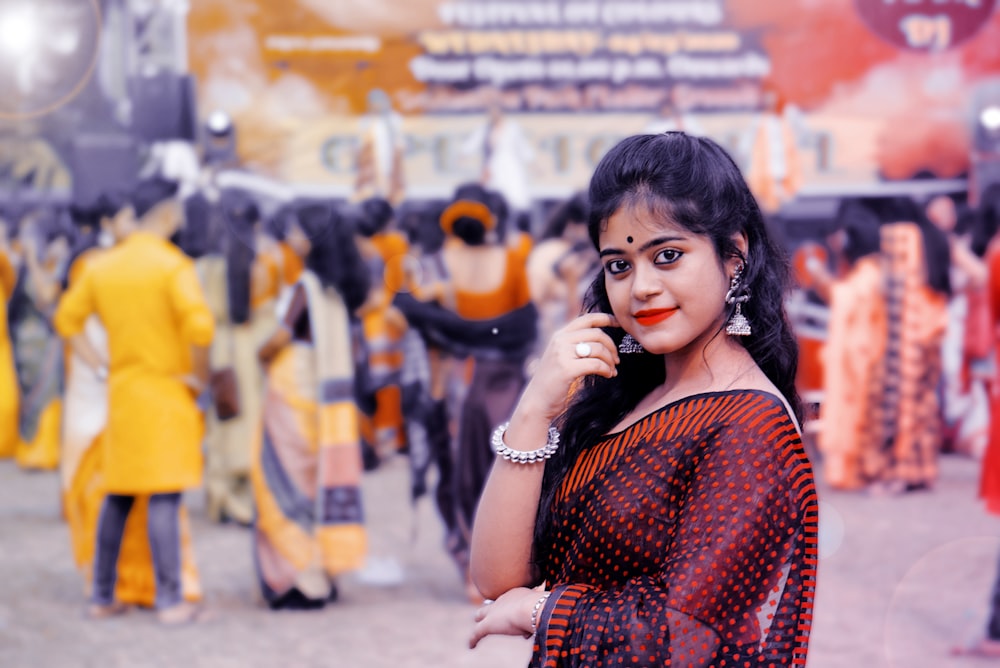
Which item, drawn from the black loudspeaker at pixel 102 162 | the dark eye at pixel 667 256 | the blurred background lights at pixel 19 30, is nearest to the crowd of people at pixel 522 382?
the dark eye at pixel 667 256

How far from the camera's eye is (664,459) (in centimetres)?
Answer: 123

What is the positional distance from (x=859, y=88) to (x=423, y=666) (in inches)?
200

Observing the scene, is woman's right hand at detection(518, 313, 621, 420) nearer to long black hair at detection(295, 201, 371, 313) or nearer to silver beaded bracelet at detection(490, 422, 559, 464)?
silver beaded bracelet at detection(490, 422, 559, 464)

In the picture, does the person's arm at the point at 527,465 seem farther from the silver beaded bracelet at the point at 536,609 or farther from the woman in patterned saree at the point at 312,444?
the woman in patterned saree at the point at 312,444

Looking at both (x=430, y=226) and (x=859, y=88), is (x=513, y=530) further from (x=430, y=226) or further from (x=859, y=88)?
(x=859, y=88)

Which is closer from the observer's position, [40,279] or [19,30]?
[19,30]

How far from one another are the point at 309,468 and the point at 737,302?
138 inches

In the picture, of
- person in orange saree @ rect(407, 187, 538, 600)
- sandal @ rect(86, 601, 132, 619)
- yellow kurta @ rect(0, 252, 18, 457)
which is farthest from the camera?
yellow kurta @ rect(0, 252, 18, 457)

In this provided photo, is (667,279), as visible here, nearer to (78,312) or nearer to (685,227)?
(685,227)

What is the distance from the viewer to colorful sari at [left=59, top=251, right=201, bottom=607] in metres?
4.48

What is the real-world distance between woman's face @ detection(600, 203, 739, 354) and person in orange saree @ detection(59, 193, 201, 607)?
11.5 ft

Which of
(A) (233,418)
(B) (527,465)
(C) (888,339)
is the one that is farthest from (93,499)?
(C) (888,339)

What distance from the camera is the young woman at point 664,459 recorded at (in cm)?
116

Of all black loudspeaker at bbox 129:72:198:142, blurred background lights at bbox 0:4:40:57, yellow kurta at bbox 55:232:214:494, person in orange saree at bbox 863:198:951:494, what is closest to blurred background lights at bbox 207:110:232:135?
black loudspeaker at bbox 129:72:198:142
